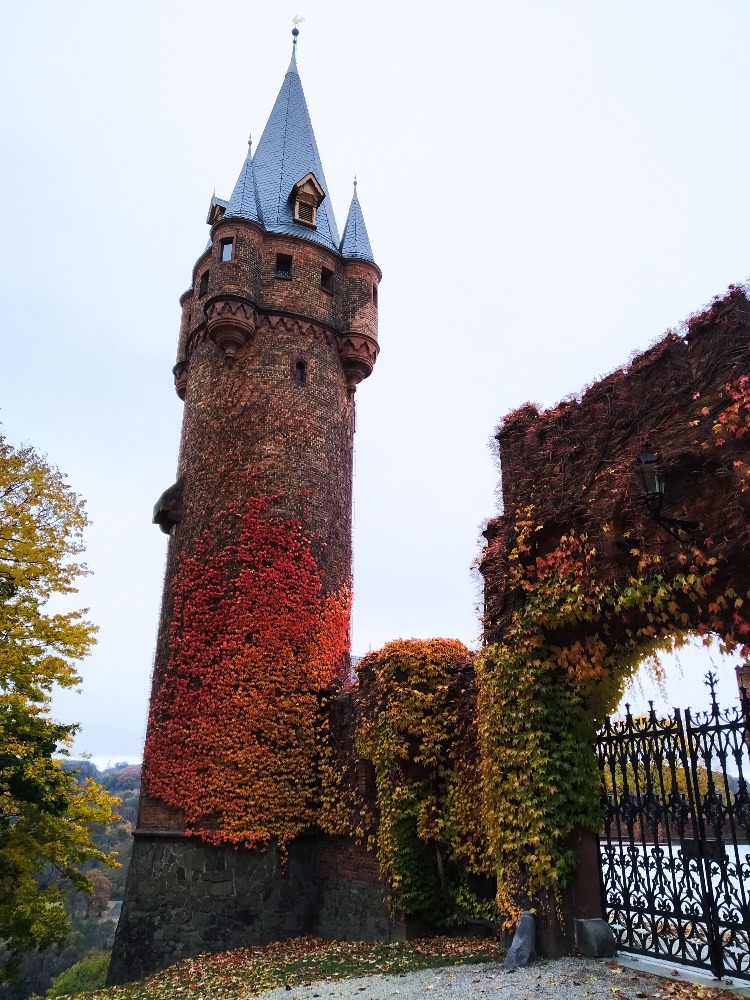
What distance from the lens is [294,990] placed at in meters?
9.14

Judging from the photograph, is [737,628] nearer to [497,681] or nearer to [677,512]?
[677,512]

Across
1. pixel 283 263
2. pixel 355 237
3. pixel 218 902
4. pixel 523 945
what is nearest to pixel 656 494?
pixel 523 945

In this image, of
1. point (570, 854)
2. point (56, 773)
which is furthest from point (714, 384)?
point (56, 773)

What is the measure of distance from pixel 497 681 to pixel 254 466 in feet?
27.8

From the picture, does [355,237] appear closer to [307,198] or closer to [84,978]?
[307,198]

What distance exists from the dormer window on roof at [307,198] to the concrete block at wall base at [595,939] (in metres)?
16.9

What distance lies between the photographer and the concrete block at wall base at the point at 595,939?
28.2ft

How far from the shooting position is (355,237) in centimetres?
2059

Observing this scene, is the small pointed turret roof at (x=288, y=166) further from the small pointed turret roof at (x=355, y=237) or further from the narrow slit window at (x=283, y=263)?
the narrow slit window at (x=283, y=263)

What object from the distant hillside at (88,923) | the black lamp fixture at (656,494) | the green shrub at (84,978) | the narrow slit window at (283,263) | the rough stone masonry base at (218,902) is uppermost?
the narrow slit window at (283,263)

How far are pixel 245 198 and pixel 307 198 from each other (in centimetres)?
183

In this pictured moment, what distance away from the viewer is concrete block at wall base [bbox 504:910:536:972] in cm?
859

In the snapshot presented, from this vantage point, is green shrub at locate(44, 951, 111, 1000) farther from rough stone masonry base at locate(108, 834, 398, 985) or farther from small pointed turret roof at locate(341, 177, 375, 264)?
small pointed turret roof at locate(341, 177, 375, 264)

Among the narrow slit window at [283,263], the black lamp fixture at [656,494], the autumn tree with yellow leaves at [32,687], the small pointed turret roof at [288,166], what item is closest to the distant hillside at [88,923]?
the autumn tree with yellow leaves at [32,687]
